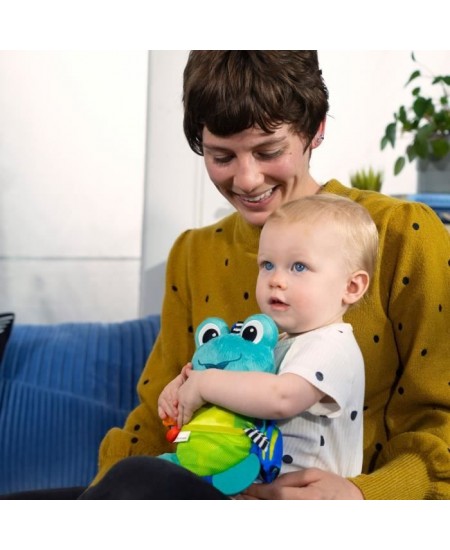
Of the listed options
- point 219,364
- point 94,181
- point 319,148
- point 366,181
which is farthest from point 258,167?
point 94,181

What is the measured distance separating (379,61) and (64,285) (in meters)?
1.21

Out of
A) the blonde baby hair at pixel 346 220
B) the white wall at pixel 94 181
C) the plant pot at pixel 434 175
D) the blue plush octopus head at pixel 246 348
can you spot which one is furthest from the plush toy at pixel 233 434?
the white wall at pixel 94 181

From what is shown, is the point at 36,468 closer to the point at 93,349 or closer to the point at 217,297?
the point at 93,349

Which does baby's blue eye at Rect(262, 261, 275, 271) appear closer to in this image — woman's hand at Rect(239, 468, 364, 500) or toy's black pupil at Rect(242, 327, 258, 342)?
toy's black pupil at Rect(242, 327, 258, 342)

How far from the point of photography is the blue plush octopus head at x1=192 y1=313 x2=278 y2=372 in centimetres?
88

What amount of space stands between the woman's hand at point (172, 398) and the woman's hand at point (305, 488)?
0.11 metres

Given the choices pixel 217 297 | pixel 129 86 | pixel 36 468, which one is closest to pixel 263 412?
pixel 217 297

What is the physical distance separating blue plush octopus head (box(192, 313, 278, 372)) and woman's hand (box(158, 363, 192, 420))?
48mm

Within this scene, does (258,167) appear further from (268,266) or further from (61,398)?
(61,398)

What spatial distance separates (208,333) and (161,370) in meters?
0.35

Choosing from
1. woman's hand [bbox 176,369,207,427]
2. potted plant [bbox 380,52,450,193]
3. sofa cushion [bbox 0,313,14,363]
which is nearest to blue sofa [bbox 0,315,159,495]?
sofa cushion [bbox 0,313,14,363]

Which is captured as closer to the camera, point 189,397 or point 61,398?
point 189,397

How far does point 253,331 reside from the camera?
0.89 m
